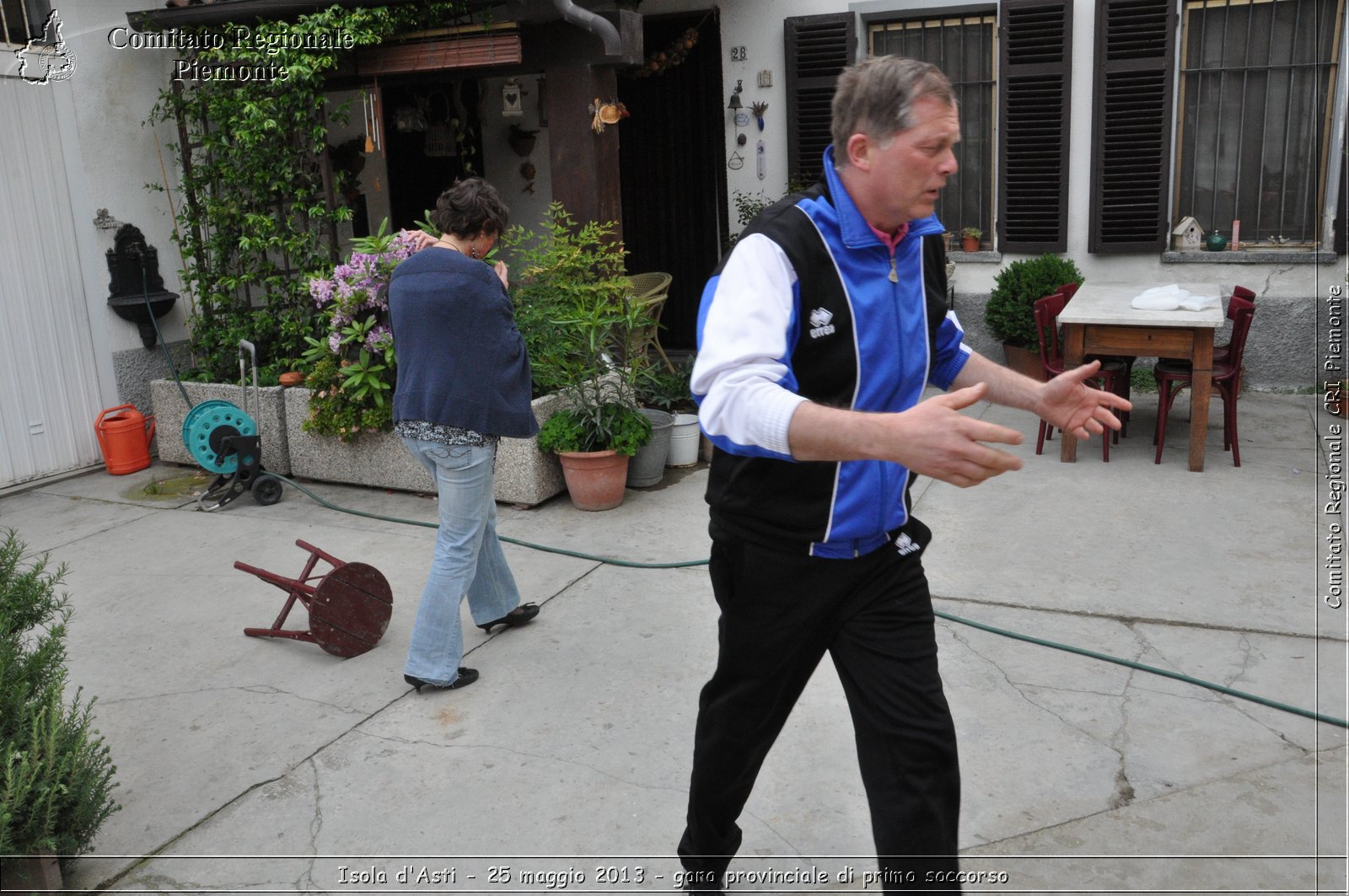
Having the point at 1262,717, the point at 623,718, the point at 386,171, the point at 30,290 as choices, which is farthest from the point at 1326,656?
the point at 386,171

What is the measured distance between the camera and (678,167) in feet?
32.1

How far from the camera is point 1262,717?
12.6ft

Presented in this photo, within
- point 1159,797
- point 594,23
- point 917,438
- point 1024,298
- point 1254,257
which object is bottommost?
point 1159,797

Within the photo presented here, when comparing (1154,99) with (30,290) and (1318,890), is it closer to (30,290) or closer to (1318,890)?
(1318,890)

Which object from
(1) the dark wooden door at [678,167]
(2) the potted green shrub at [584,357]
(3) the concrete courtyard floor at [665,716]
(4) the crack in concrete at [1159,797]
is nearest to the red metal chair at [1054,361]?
(3) the concrete courtyard floor at [665,716]

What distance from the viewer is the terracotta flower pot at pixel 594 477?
6.25 m

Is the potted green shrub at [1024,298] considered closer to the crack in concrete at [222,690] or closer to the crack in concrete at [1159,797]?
the crack in concrete at [1159,797]

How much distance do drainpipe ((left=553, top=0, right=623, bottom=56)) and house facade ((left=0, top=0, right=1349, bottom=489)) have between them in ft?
0.06

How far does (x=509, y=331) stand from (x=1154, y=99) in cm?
614

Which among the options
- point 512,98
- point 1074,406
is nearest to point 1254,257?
point 512,98

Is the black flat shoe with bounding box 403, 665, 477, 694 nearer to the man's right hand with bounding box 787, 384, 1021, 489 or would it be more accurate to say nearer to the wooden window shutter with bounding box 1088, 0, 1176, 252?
the man's right hand with bounding box 787, 384, 1021, 489

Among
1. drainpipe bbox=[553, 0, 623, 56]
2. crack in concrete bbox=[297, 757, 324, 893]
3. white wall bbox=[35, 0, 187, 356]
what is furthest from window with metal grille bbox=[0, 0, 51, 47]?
crack in concrete bbox=[297, 757, 324, 893]

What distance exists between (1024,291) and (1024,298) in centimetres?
6

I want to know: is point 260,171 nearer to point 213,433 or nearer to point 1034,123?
point 213,433
